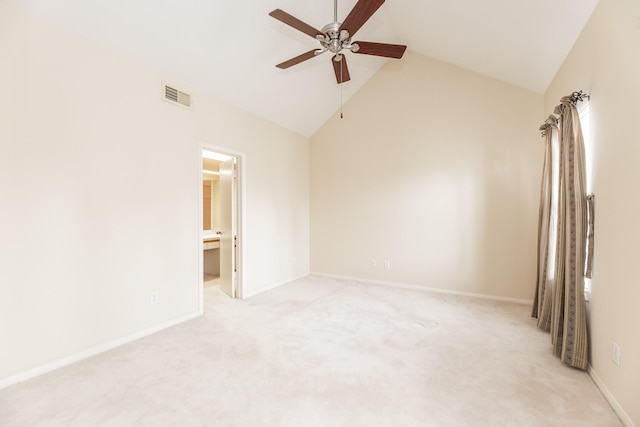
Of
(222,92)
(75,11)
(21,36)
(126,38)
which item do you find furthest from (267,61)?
(21,36)

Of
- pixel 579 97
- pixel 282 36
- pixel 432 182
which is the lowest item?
pixel 432 182

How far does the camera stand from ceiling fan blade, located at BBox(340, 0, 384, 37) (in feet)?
6.22

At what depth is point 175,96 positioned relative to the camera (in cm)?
305

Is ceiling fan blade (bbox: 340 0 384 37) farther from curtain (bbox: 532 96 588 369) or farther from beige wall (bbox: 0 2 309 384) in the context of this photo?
beige wall (bbox: 0 2 309 384)

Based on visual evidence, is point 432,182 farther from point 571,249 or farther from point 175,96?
point 175,96

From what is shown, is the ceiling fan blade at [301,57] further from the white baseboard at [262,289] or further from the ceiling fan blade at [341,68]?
the white baseboard at [262,289]

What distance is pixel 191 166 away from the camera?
3232mm

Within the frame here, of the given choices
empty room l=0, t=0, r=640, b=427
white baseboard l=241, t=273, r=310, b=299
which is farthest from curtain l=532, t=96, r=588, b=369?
white baseboard l=241, t=273, r=310, b=299

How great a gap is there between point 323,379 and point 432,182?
335 centimetres

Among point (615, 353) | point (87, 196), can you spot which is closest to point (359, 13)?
point (87, 196)

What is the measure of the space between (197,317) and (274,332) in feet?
3.53

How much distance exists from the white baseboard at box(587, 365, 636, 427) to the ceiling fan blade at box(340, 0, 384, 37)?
3.00 metres

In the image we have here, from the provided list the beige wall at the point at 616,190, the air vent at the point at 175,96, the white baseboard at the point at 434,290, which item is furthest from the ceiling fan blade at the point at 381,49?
the white baseboard at the point at 434,290

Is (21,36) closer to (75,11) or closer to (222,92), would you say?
(75,11)
